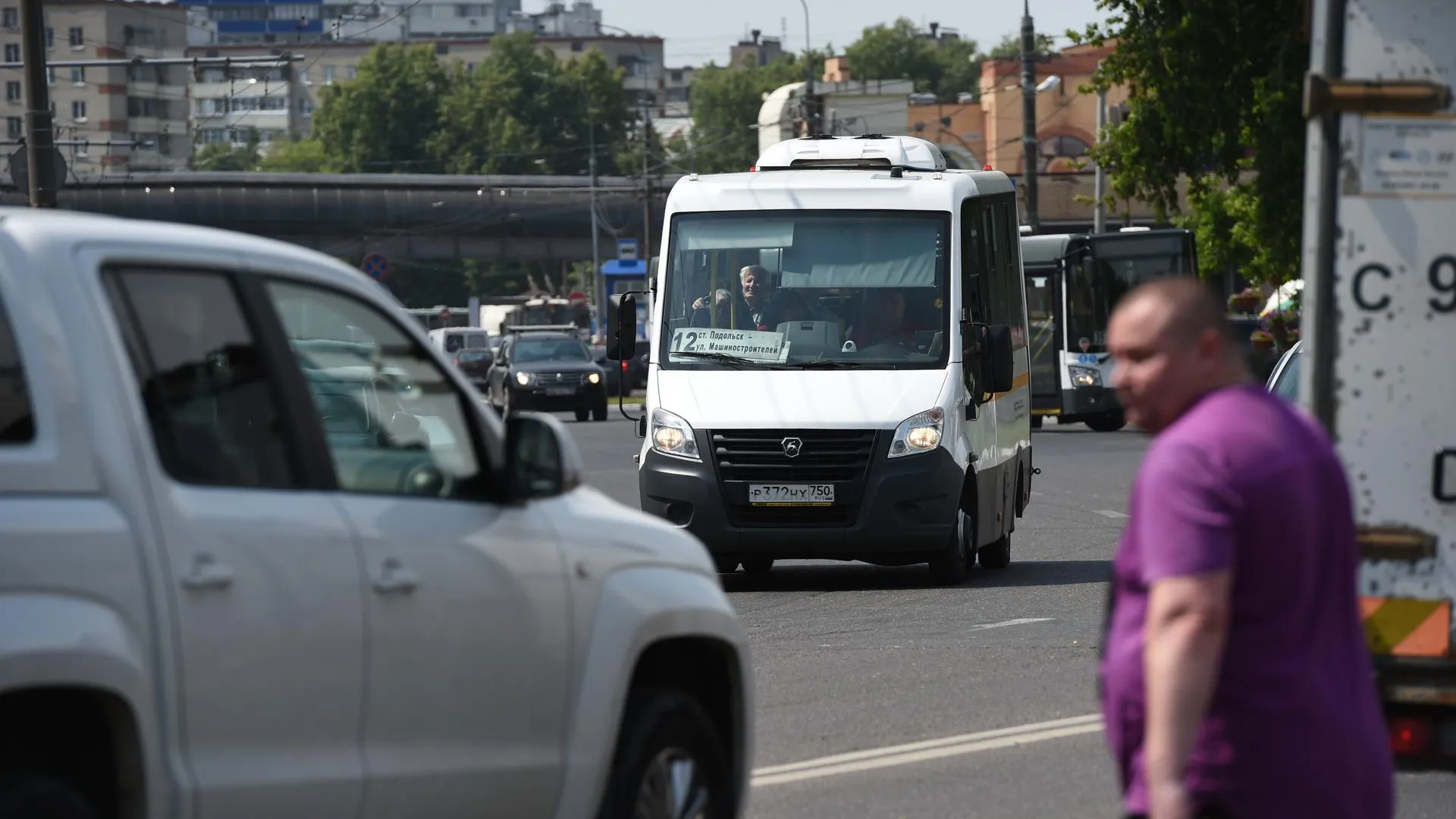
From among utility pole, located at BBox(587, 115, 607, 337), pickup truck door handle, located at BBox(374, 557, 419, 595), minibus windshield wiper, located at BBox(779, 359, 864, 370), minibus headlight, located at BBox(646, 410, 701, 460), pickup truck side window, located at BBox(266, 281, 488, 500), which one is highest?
pickup truck side window, located at BBox(266, 281, 488, 500)

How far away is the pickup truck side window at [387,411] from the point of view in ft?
15.8

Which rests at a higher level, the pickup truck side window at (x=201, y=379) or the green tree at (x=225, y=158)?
the pickup truck side window at (x=201, y=379)

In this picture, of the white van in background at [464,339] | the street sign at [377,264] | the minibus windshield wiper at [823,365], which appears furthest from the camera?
the white van in background at [464,339]

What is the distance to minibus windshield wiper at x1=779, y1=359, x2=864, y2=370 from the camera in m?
14.5

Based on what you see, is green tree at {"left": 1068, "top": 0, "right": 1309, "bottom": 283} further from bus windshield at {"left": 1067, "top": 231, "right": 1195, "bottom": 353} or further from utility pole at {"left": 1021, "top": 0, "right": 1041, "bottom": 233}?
utility pole at {"left": 1021, "top": 0, "right": 1041, "bottom": 233}

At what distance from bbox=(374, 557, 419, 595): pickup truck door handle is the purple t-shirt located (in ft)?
4.85

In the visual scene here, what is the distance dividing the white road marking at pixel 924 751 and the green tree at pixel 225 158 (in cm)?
16248

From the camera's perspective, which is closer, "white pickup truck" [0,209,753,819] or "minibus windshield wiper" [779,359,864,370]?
"white pickup truck" [0,209,753,819]

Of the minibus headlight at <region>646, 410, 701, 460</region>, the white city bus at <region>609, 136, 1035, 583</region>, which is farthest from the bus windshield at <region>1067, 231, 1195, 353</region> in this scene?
the minibus headlight at <region>646, 410, 701, 460</region>

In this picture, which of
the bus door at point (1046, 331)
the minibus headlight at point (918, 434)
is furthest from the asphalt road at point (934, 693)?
the bus door at point (1046, 331)

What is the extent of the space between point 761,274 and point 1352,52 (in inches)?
353

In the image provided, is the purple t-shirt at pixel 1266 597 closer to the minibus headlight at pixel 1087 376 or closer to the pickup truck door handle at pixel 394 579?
the pickup truck door handle at pixel 394 579

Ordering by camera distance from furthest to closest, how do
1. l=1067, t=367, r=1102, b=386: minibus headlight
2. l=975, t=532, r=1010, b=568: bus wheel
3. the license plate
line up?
l=1067, t=367, r=1102, b=386: minibus headlight, l=975, t=532, r=1010, b=568: bus wheel, the license plate

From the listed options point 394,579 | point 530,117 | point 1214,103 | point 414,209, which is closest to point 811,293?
point 394,579
